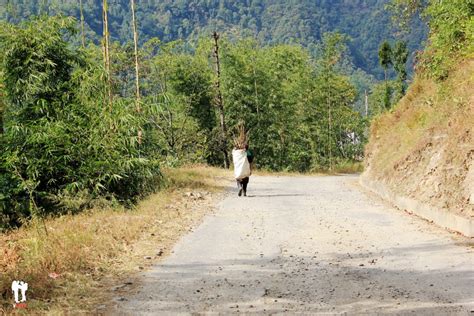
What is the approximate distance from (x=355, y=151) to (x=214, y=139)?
19.9 metres

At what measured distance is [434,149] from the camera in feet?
41.4

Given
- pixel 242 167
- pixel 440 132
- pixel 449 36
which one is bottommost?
pixel 242 167

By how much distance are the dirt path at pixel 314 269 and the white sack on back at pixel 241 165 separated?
16.4 ft

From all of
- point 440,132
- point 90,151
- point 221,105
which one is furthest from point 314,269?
point 221,105

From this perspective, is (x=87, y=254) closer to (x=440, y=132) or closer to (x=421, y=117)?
(x=440, y=132)

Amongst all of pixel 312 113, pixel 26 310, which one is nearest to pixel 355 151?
pixel 312 113

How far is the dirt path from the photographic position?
5383mm

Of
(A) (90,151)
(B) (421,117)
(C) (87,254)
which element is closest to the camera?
(C) (87,254)

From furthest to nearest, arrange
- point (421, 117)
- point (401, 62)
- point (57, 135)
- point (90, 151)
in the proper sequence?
point (401, 62) → point (421, 117) → point (90, 151) → point (57, 135)

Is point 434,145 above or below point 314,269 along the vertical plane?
above

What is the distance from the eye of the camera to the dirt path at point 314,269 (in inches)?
212

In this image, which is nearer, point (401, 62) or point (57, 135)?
→ point (57, 135)

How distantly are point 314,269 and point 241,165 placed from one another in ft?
31.9

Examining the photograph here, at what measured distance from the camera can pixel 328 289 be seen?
5934 millimetres
